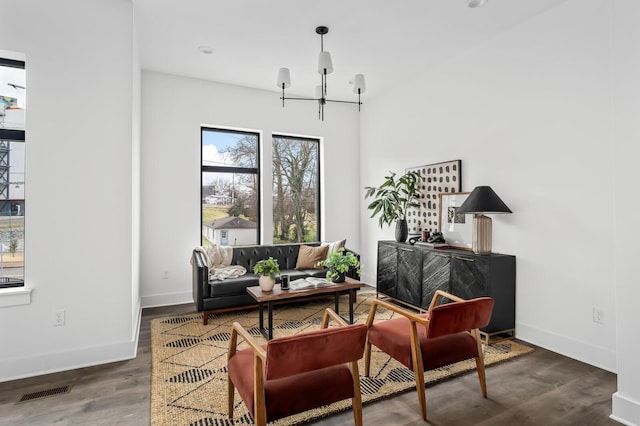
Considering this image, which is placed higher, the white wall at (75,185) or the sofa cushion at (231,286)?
the white wall at (75,185)

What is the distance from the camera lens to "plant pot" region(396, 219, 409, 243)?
4.55m

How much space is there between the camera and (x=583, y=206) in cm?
288

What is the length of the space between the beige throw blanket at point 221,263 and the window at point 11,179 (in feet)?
5.67

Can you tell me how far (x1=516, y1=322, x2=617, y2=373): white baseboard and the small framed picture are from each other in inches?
39.1

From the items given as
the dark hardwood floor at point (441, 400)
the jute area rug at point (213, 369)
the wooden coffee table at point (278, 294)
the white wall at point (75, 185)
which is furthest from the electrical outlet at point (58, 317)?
the wooden coffee table at point (278, 294)

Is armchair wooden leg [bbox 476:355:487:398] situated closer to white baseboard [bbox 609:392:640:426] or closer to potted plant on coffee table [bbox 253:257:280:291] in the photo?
white baseboard [bbox 609:392:640:426]

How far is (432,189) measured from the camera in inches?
174

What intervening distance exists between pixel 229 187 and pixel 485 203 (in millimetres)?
3526

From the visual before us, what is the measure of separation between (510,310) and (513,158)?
150 centimetres

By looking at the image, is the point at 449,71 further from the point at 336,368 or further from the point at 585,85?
the point at 336,368

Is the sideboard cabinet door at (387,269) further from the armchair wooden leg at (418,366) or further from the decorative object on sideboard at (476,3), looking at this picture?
the decorative object on sideboard at (476,3)

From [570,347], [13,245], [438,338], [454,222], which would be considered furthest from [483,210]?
[13,245]

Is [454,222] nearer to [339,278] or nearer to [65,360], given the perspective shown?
[339,278]

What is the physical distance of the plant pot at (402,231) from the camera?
14.9 ft
